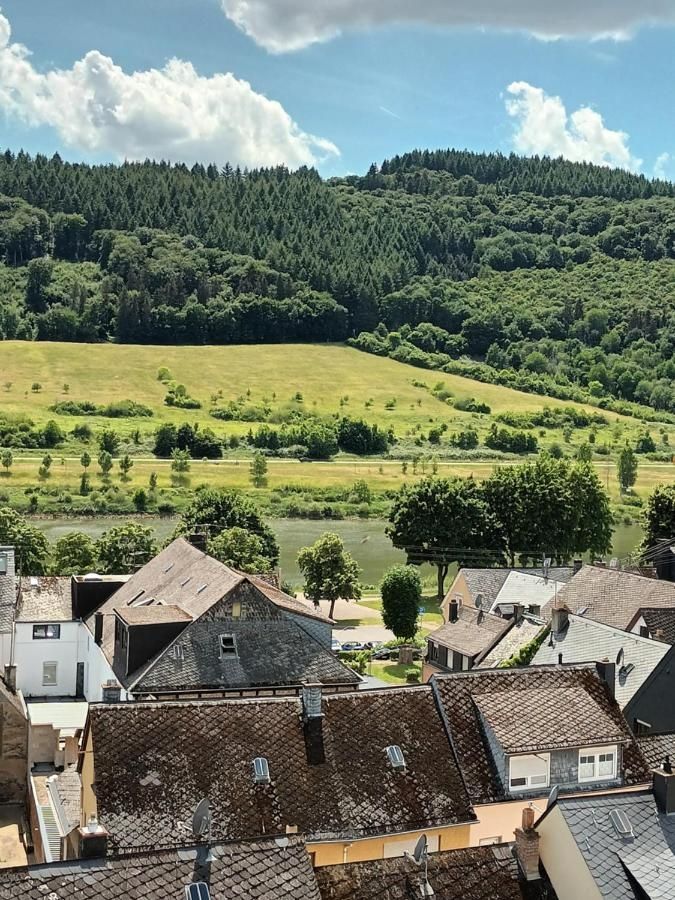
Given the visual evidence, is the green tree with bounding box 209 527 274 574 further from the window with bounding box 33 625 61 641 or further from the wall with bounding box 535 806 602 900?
the wall with bounding box 535 806 602 900

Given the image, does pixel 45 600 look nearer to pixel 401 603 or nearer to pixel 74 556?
pixel 401 603

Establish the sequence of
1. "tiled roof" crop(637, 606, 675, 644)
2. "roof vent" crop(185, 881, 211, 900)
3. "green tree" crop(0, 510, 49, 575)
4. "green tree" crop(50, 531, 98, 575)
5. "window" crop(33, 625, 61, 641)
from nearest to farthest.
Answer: "roof vent" crop(185, 881, 211, 900) → "tiled roof" crop(637, 606, 675, 644) → "window" crop(33, 625, 61, 641) → "green tree" crop(50, 531, 98, 575) → "green tree" crop(0, 510, 49, 575)

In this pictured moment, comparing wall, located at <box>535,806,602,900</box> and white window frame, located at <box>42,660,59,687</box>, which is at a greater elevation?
wall, located at <box>535,806,602,900</box>

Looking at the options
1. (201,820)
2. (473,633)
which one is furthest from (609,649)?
(201,820)

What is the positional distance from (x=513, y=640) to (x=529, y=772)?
760 inches

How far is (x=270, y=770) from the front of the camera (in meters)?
25.5

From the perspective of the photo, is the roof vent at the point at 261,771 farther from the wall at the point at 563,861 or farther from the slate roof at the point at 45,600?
the slate roof at the point at 45,600

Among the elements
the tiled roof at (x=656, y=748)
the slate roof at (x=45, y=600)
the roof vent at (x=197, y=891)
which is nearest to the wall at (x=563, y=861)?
the roof vent at (x=197, y=891)

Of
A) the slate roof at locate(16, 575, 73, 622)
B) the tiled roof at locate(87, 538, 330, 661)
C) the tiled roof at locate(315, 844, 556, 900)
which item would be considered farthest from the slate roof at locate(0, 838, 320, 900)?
the slate roof at locate(16, 575, 73, 622)

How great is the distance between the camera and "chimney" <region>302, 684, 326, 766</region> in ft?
85.8

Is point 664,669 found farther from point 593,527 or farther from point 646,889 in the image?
point 593,527

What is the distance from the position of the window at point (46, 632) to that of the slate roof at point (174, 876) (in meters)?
34.5

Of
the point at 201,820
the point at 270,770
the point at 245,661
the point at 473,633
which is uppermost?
the point at 201,820

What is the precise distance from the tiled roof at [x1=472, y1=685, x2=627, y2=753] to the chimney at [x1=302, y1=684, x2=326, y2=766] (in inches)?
170
